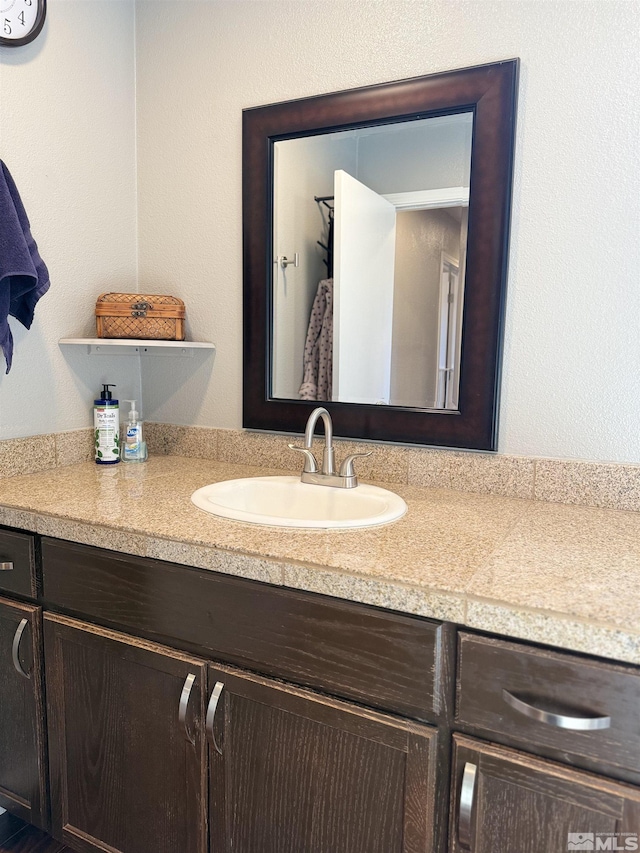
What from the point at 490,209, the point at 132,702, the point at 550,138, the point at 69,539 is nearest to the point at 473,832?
the point at 132,702

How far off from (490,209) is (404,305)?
0.95 ft

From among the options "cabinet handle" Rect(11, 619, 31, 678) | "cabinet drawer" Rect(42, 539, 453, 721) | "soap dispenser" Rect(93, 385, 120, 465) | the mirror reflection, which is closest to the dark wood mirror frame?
the mirror reflection

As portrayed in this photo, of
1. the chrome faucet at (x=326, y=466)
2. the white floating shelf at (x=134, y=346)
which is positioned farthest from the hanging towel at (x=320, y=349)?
the white floating shelf at (x=134, y=346)

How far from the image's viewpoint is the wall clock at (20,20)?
1.45 m

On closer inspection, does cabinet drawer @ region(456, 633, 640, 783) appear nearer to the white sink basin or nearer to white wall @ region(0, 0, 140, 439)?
the white sink basin

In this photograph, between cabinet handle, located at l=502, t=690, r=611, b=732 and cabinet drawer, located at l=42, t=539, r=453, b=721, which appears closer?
cabinet handle, located at l=502, t=690, r=611, b=732

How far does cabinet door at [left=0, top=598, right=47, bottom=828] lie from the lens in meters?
1.29

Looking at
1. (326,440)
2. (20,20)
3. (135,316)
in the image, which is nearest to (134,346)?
(135,316)

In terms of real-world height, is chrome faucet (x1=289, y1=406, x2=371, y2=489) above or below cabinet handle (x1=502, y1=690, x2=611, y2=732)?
above

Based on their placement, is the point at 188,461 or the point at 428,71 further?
the point at 188,461

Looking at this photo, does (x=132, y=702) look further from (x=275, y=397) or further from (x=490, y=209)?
(x=490, y=209)

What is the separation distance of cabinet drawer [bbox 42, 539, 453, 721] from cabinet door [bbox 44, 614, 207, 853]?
57 mm

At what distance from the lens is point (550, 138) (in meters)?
1.31

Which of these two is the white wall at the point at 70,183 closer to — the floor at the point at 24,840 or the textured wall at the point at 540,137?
the textured wall at the point at 540,137
